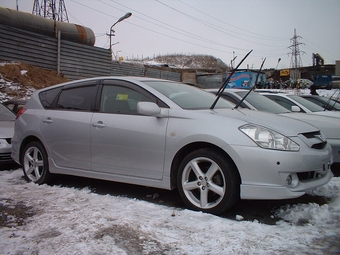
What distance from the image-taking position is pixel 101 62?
20.8 m

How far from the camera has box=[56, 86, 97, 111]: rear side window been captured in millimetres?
4617

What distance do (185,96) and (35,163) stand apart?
2.48m

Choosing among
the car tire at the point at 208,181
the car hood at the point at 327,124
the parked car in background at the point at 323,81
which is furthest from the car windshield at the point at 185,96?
the parked car in background at the point at 323,81

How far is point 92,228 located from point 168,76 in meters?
23.4

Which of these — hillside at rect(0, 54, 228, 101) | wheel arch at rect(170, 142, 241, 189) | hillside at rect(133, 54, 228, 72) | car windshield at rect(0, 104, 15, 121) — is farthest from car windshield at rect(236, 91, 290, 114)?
hillside at rect(133, 54, 228, 72)

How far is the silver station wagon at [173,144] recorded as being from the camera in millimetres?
3289

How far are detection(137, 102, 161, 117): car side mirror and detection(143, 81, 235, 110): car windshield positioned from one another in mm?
307

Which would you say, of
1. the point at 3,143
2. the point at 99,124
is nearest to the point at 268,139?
the point at 99,124

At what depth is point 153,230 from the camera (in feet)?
9.88

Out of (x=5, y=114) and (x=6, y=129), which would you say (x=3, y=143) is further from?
(x=5, y=114)

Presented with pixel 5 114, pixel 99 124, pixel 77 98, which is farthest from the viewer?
pixel 5 114

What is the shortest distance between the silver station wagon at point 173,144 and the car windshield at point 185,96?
0.02m

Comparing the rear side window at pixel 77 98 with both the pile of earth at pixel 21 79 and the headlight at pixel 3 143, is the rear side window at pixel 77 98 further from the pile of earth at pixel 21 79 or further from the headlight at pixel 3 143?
the pile of earth at pixel 21 79

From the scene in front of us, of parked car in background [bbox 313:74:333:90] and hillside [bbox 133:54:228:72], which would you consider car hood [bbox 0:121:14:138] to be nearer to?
parked car in background [bbox 313:74:333:90]
